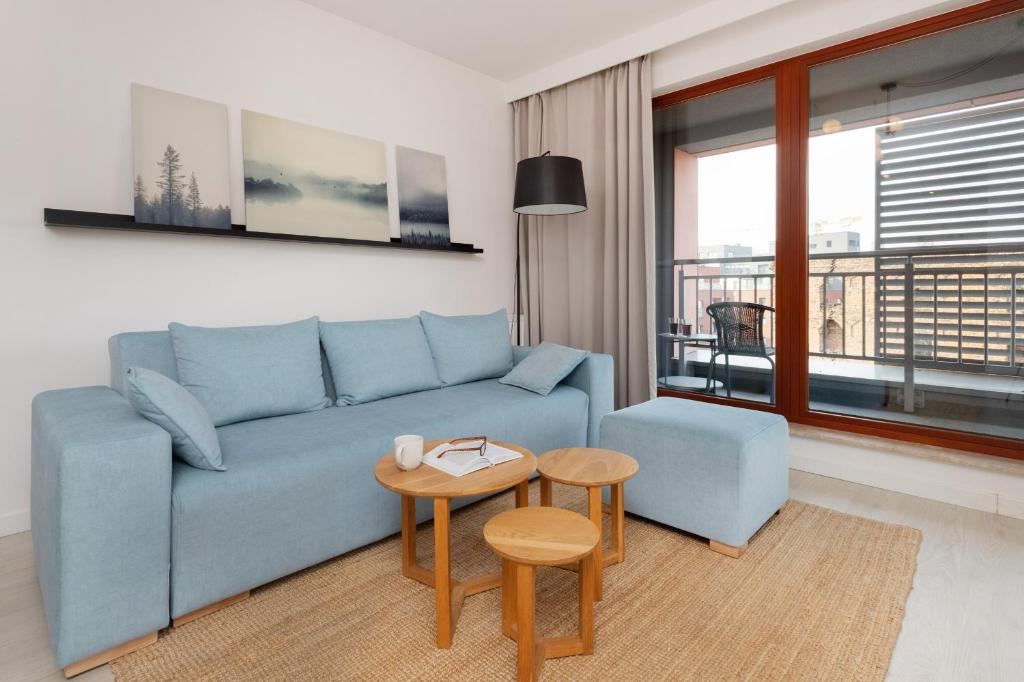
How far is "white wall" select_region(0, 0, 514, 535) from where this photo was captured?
2.23 metres

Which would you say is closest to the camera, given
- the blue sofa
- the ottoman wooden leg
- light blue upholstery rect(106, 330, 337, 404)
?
the blue sofa

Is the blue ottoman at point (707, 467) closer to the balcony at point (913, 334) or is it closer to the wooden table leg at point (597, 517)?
the wooden table leg at point (597, 517)

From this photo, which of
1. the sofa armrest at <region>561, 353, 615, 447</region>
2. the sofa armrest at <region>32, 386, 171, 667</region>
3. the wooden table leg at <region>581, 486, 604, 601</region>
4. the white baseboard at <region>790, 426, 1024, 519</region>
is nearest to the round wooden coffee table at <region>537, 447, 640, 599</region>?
the wooden table leg at <region>581, 486, 604, 601</region>

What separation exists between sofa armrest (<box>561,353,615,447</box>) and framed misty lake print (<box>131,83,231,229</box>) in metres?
2.03

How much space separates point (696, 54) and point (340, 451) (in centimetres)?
314

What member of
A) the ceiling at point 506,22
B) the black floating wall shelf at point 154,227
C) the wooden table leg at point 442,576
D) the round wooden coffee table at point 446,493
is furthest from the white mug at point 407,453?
the ceiling at point 506,22

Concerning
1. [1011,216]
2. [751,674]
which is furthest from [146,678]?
[1011,216]

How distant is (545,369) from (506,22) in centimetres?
215

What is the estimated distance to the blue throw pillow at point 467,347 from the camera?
3129 mm

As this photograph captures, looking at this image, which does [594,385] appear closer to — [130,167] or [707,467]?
[707,467]

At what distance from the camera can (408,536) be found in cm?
191

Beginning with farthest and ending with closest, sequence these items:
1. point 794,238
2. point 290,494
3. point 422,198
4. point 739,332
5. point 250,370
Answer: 1. point 422,198
2. point 739,332
3. point 794,238
4. point 250,370
5. point 290,494

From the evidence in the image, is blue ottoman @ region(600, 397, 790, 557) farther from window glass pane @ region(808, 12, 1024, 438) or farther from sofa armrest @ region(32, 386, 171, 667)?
sofa armrest @ region(32, 386, 171, 667)

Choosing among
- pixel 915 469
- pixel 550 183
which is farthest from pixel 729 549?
pixel 550 183
